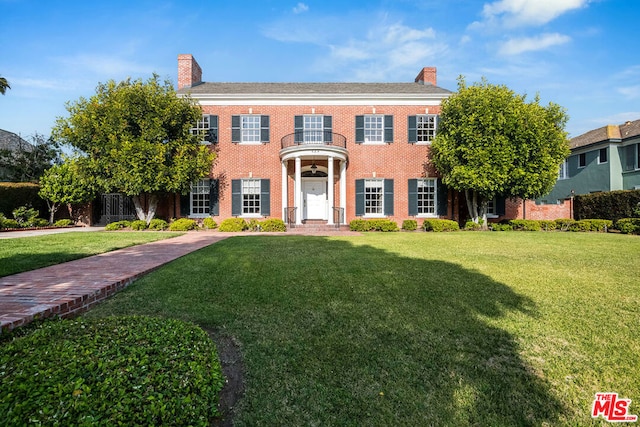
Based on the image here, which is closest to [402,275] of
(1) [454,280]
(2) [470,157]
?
(1) [454,280]

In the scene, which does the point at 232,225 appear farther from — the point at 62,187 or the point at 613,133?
the point at 613,133

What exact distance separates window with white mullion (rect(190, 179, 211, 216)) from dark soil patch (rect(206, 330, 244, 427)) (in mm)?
14048

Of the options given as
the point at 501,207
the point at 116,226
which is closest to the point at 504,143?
the point at 501,207

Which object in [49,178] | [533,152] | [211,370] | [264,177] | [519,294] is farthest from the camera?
[264,177]

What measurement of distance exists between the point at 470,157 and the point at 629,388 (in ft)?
41.6

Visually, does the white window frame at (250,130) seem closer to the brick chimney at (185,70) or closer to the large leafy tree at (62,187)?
the brick chimney at (185,70)

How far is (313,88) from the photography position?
17422 millimetres

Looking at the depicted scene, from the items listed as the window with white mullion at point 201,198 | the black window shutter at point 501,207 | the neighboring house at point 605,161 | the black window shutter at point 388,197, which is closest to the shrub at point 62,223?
the window with white mullion at point 201,198

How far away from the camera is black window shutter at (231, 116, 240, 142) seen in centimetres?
1622

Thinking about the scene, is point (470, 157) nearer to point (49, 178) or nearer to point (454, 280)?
point (454, 280)

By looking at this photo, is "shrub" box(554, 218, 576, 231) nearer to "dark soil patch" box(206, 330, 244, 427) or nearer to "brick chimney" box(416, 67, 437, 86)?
"brick chimney" box(416, 67, 437, 86)

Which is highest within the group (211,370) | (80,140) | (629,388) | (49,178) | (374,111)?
(374,111)

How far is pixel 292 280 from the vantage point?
4.91 metres

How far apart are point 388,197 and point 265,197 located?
638cm
